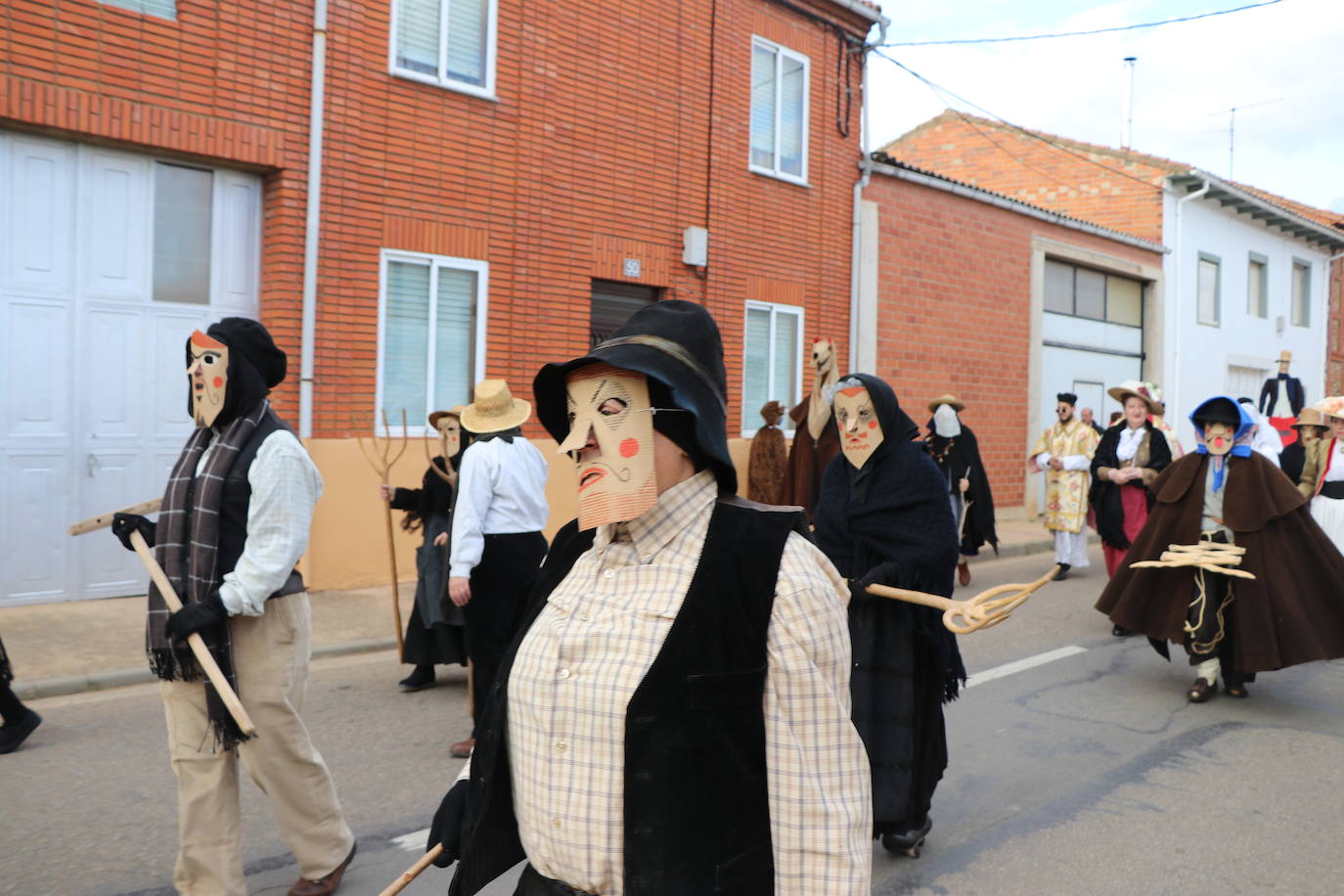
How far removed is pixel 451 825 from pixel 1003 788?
149 inches

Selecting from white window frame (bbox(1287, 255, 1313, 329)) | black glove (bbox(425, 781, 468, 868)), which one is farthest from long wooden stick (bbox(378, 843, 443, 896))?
white window frame (bbox(1287, 255, 1313, 329))

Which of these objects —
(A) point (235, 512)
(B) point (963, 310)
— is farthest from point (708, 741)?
(B) point (963, 310)

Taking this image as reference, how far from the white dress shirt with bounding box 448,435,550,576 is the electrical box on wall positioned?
25.7ft

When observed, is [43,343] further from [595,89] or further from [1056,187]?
[1056,187]

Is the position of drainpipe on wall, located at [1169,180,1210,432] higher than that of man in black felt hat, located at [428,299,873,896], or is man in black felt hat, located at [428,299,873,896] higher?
drainpipe on wall, located at [1169,180,1210,432]

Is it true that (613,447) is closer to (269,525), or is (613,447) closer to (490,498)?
(269,525)

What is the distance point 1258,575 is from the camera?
22.2 ft

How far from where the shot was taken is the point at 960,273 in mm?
17391

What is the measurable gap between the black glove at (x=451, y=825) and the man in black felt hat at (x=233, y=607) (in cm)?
160

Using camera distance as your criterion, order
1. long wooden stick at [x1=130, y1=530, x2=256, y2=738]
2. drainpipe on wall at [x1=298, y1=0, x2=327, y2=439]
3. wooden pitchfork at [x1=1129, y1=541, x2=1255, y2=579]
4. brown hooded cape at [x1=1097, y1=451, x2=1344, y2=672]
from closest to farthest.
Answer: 1. long wooden stick at [x1=130, y1=530, x2=256, y2=738]
2. wooden pitchfork at [x1=1129, y1=541, x2=1255, y2=579]
3. brown hooded cape at [x1=1097, y1=451, x2=1344, y2=672]
4. drainpipe on wall at [x1=298, y1=0, x2=327, y2=439]

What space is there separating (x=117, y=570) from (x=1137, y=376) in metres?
19.6

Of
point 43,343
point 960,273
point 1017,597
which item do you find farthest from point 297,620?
point 960,273

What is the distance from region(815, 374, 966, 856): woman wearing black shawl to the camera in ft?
13.8

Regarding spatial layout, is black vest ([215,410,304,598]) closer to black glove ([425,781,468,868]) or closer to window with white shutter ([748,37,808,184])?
black glove ([425,781,468,868])
